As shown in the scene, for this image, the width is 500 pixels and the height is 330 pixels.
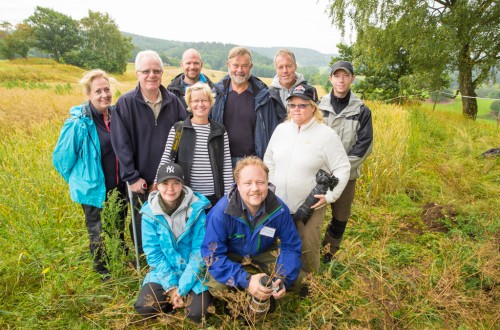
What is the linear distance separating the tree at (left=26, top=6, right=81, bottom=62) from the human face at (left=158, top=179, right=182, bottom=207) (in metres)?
67.1

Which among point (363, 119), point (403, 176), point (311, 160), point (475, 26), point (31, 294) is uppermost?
point (475, 26)

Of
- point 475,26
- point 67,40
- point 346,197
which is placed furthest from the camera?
point 67,40

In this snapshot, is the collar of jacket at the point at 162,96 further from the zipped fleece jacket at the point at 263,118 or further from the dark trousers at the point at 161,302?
the dark trousers at the point at 161,302

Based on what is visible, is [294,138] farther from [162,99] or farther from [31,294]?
[31,294]

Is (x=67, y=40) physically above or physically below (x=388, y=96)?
above

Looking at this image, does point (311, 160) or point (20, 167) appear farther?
point (20, 167)

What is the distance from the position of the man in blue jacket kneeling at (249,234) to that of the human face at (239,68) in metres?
1.02

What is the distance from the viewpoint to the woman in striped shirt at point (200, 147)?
265 centimetres

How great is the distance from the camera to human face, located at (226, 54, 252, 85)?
2.87m

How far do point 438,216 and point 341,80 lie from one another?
8.55 ft

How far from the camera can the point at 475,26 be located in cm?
1032

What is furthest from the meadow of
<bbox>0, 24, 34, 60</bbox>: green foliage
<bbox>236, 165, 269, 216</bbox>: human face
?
<bbox>0, 24, 34, 60</bbox>: green foliage

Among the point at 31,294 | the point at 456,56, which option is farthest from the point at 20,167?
the point at 456,56

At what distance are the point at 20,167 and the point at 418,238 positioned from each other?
5.26m
